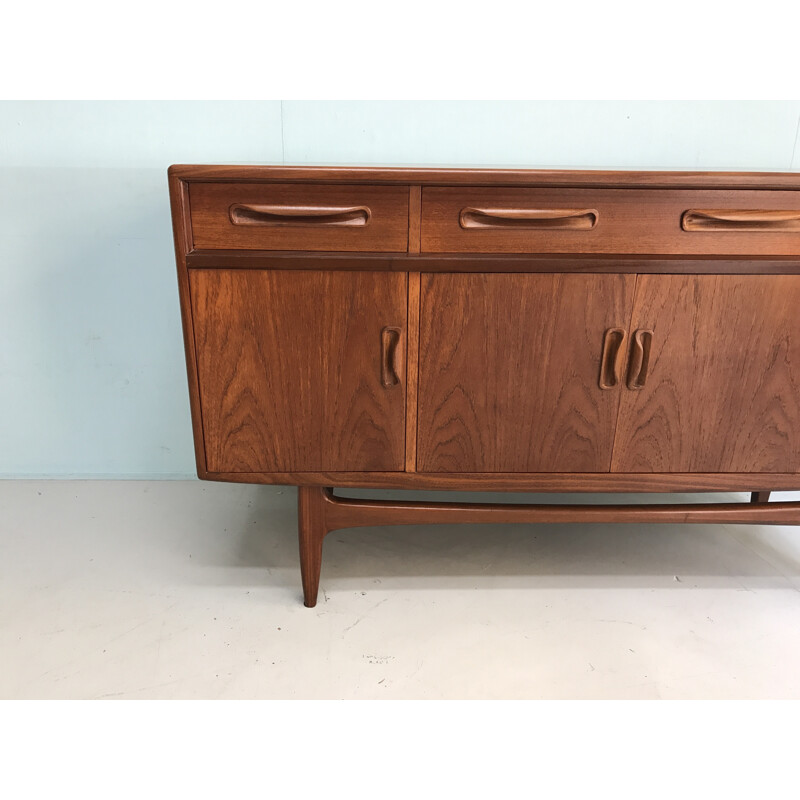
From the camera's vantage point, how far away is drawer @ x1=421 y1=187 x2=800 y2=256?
4.56 ft

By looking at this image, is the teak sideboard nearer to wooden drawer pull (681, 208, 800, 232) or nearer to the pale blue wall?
wooden drawer pull (681, 208, 800, 232)

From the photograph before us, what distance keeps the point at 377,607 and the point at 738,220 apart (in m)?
1.27

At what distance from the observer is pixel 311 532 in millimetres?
1675

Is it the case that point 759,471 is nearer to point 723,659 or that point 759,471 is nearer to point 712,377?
point 712,377

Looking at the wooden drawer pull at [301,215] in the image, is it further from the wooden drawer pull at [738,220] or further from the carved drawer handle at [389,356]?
the wooden drawer pull at [738,220]

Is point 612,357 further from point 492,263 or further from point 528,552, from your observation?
point 528,552

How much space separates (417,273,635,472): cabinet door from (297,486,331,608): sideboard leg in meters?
0.29

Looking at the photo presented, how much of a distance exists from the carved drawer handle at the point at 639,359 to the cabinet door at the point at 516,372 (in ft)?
0.13


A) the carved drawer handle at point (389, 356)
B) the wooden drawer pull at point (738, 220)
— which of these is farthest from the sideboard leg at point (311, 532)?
the wooden drawer pull at point (738, 220)

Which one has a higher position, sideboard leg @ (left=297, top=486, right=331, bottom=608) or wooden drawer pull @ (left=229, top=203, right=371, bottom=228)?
wooden drawer pull @ (left=229, top=203, right=371, bottom=228)

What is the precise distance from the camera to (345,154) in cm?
207

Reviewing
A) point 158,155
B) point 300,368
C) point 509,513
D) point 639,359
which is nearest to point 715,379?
point 639,359

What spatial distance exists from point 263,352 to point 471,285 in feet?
1.64

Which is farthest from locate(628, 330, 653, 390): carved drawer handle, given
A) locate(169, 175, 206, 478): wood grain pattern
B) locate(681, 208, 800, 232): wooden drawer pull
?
→ locate(169, 175, 206, 478): wood grain pattern
